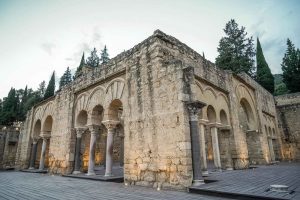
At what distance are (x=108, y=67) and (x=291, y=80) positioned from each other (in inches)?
1051

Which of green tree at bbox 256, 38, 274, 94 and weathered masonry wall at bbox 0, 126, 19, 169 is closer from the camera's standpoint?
weathered masonry wall at bbox 0, 126, 19, 169

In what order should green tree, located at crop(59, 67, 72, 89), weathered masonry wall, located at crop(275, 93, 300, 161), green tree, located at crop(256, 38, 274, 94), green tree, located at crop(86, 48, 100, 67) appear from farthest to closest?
green tree, located at crop(59, 67, 72, 89)
green tree, located at crop(86, 48, 100, 67)
green tree, located at crop(256, 38, 274, 94)
weathered masonry wall, located at crop(275, 93, 300, 161)

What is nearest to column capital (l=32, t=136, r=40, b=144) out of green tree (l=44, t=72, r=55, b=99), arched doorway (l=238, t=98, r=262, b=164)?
arched doorway (l=238, t=98, r=262, b=164)

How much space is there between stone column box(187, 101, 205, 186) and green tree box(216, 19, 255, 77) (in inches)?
879

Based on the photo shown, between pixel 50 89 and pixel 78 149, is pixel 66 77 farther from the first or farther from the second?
pixel 78 149

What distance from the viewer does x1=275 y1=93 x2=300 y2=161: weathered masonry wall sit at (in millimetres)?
17094

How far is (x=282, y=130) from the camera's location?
17.8 meters

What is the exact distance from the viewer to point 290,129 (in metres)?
17.7

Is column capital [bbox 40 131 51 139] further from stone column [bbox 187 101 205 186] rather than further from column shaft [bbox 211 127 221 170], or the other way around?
stone column [bbox 187 101 205 186]

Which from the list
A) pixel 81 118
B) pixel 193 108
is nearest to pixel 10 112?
pixel 81 118

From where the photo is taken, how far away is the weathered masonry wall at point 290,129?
56.1ft

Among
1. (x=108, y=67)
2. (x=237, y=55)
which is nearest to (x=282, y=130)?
(x=237, y=55)

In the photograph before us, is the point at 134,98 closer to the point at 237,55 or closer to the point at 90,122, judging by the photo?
the point at 90,122

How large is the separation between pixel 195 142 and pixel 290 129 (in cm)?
1648
